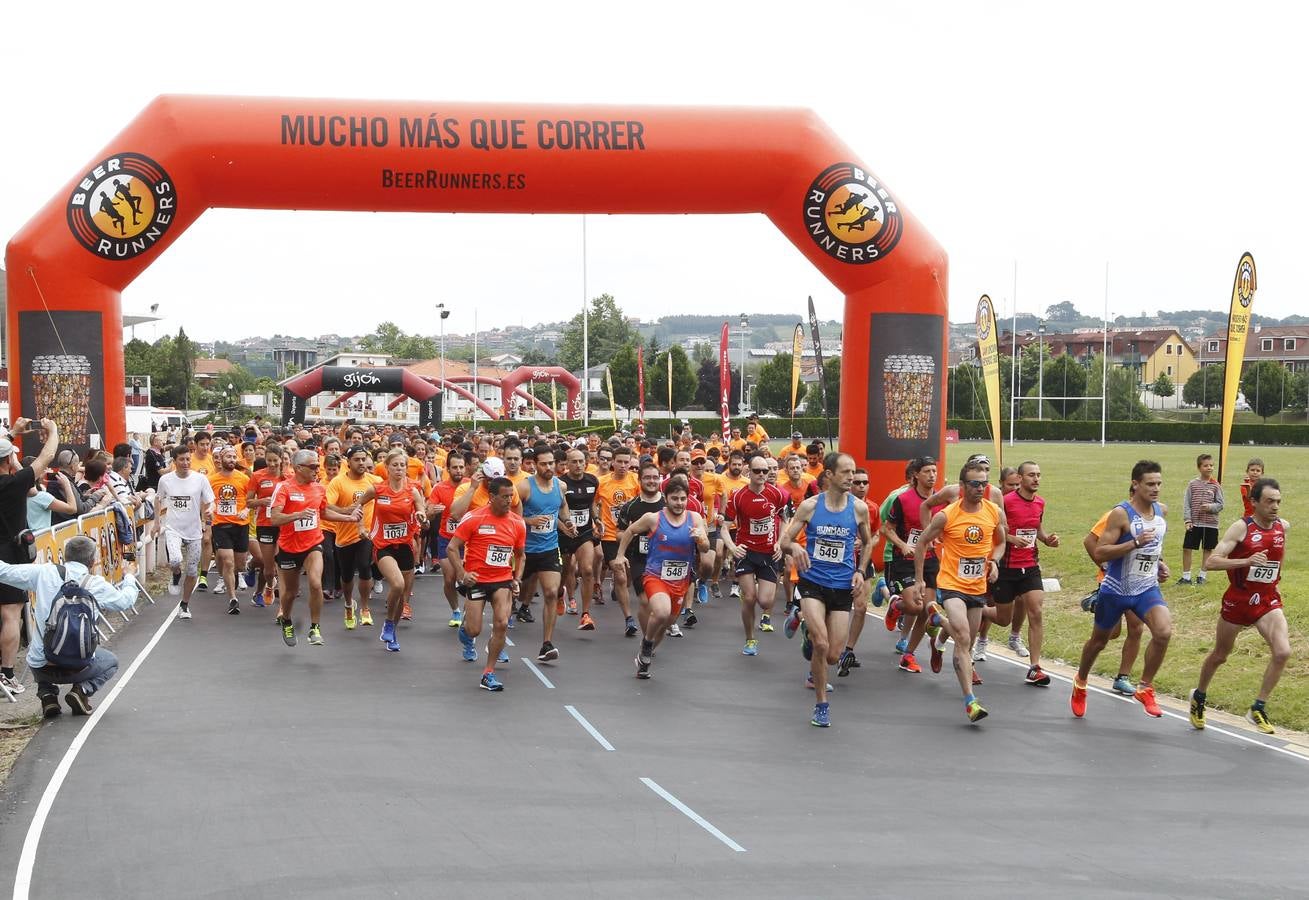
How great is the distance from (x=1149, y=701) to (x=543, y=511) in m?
5.67

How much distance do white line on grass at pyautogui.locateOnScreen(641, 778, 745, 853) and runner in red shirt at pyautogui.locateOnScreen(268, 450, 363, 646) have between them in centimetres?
551

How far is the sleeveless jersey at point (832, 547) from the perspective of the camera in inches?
401

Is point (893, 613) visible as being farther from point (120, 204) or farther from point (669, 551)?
point (120, 204)

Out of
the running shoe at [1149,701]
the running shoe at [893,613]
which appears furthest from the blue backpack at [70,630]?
the running shoe at [1149,701]

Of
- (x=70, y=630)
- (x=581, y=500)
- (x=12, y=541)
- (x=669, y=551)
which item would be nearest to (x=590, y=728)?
(x=669, y=551)

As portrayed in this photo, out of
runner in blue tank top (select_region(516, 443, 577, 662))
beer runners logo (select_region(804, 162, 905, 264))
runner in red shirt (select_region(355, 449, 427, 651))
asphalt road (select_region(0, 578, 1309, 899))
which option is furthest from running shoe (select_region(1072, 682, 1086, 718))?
beer runners logo (select_region(804, 162, 905, 264))

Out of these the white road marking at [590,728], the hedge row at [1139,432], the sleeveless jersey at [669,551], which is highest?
the sleeveless jersey at [669,551]

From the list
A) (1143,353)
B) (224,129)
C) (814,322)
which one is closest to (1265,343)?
(1143,353)

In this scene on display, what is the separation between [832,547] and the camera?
33.5ft

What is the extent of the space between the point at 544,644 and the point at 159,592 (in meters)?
6.91

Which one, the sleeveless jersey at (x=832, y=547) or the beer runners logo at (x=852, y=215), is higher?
the beer runners logo at (x=852, y=215)

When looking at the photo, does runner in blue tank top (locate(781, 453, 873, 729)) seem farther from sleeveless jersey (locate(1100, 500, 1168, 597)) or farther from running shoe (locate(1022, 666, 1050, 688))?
running shoe (locate(1022, 666, 1050, 688))

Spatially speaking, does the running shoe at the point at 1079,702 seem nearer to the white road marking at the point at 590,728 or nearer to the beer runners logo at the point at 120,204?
the white road marking at the point at 590,728

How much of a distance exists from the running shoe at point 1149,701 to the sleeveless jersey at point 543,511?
5.31 metres
